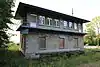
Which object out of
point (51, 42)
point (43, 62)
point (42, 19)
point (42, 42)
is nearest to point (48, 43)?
point (51, 42)

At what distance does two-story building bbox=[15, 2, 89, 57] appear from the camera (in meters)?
21.1

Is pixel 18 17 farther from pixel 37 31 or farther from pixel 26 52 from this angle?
pixel 26 52

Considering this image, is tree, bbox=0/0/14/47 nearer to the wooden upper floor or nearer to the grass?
the grass

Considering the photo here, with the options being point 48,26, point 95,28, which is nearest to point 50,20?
point 48,26

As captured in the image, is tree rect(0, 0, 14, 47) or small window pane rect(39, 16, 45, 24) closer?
tree rect(0, 0, 14, 47)

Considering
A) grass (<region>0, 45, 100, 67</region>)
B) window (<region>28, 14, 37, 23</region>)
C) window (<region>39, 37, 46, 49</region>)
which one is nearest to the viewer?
grass (<region>0, 45, 100, 67</region>)

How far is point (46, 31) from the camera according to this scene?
23156 mm

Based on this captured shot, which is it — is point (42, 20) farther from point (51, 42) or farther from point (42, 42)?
point (51, 42)

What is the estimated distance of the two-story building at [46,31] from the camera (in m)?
21.1

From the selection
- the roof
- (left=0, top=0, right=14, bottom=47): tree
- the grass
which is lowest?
the grass

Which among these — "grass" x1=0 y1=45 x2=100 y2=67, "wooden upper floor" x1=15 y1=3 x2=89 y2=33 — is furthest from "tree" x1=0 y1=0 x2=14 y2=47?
"wooden upper floor" x1=15 y1=3 x2=89 y2=33

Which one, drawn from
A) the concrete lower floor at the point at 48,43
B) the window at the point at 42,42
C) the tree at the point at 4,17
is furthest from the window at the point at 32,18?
the tree at the point at 4,17

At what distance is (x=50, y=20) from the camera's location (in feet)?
79.7

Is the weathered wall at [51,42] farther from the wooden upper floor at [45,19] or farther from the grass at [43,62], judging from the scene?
the grass at [43,62]
